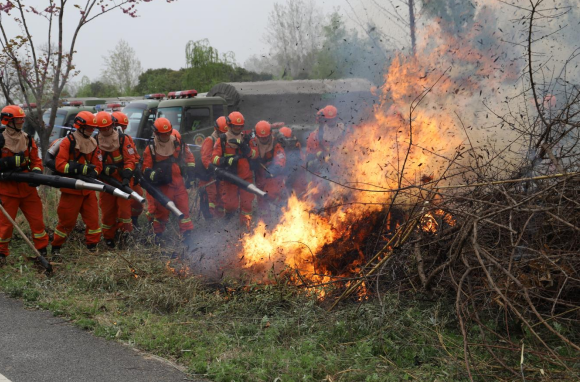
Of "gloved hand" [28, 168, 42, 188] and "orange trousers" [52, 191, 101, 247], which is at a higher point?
"gloved hand" [28, 168, 42, 188]

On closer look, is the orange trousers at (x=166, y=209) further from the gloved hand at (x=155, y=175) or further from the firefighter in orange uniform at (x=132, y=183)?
the firefighter in orange uniform at (x=132, y=183)

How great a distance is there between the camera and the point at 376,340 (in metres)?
4.62

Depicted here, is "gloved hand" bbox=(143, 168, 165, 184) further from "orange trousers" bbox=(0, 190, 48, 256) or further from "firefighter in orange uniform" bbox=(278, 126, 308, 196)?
"firefighter in orange uniform" bbox=(278, 126, 308, 196)

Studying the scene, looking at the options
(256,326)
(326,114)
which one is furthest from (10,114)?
(326,114)

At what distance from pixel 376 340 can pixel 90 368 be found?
227 cm

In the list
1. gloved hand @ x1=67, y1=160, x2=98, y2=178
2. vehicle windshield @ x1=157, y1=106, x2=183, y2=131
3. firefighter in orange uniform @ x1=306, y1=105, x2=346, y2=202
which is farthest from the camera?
vehicle windshield @ x1=157, y1=106, x2=183, y2=131

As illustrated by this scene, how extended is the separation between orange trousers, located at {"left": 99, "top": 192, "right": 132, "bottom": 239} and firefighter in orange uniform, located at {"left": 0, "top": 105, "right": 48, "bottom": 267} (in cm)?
94

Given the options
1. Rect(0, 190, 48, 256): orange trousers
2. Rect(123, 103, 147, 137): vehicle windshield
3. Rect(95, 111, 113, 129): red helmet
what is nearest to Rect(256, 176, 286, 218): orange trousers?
Rect(95, 111, 113, 129): red helmet

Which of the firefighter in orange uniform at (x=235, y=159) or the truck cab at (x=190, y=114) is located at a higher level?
the truck cab at (x=190, y=114)

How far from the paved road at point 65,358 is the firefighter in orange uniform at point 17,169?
6.99 ft

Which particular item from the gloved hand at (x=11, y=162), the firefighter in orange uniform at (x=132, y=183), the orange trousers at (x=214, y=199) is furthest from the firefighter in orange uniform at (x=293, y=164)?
the gloved hand at (x=11, y=162)

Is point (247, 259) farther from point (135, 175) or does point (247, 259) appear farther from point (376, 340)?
point (135, 175)

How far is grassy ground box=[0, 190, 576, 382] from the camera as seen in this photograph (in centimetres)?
419

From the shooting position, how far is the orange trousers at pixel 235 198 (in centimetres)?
912
